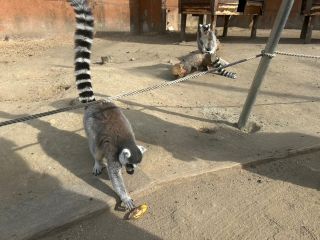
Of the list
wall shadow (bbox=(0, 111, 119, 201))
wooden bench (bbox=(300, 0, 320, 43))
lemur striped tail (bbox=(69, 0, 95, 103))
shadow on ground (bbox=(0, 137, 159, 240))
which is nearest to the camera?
shadow on ground (bbox=(0, 137, 159, 240))

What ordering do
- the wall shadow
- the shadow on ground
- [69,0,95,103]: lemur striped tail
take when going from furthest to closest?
1. the wall shadow
2. [69,0,95,103]: lemur striped tail
3. the shadow on ground

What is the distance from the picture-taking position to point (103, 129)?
3.40 metres

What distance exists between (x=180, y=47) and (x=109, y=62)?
204 centimetres

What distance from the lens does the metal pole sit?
394cm

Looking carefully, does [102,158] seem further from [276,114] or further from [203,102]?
[276,114]

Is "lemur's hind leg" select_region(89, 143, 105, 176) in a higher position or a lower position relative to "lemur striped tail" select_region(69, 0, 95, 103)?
lower

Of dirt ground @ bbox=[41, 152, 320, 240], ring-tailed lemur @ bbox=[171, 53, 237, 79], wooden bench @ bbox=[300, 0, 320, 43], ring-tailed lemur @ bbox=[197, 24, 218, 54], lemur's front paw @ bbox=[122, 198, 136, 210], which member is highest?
wooden bench @ bbox=[300, 0, 320, 43]

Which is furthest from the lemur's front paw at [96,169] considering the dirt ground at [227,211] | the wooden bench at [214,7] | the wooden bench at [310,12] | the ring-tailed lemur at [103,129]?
the wooden bench at [310,12]

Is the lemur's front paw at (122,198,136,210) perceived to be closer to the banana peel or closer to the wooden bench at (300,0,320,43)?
the banana peel

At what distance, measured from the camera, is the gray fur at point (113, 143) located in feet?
10.1

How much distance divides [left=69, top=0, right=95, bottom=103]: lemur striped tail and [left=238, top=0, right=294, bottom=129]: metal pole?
184cm

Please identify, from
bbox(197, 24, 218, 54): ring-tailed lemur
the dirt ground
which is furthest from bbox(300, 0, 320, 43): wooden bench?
the dirt ground

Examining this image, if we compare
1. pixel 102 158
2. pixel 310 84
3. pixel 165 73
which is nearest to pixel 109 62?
pixel 165 73

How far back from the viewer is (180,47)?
8938 mm
